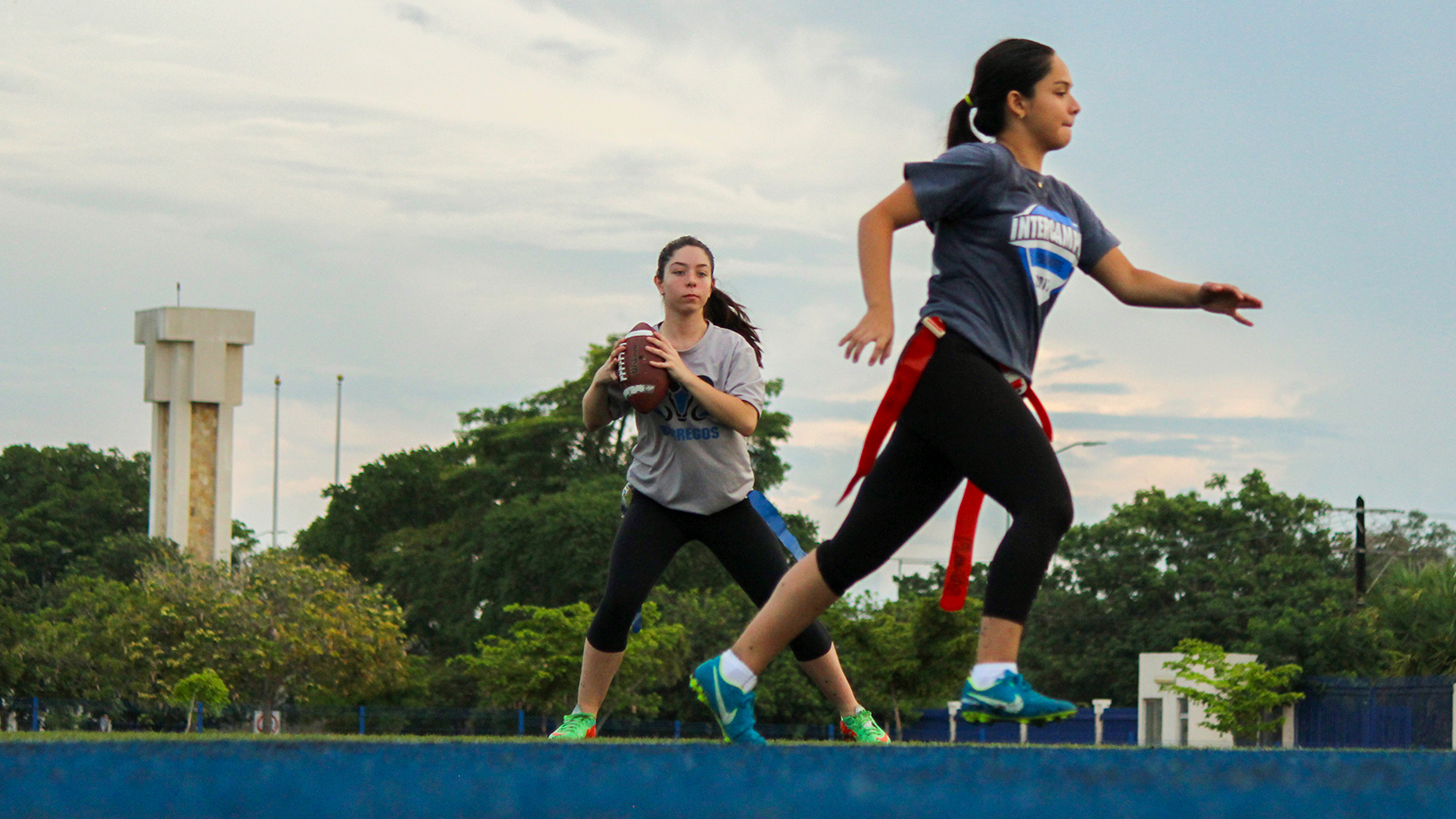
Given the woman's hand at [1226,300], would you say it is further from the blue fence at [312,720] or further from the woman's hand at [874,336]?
the blue fence at [312,720]

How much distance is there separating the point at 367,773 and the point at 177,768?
0.96 feet

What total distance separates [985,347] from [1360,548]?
144ft

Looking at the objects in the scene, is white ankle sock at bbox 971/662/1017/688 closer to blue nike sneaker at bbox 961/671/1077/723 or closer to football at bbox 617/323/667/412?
blue nike sneaker at bbox 961/671/1077/723

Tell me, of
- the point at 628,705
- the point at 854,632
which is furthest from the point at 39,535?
the point at 854,632

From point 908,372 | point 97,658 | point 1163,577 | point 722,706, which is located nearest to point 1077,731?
point 1163,577

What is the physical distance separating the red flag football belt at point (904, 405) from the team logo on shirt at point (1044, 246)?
29 cm

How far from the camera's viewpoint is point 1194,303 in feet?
15.3

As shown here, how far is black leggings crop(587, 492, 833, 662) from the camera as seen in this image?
578 centimetres

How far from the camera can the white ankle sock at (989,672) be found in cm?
374

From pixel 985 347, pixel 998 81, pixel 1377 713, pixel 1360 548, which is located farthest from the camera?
pixel 1360 548

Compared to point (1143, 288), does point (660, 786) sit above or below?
below

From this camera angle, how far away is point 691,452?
575cm

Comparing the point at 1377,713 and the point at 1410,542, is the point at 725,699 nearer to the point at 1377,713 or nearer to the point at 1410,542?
the point at 1377,713

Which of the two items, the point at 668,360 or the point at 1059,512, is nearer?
the point at 1059,512
